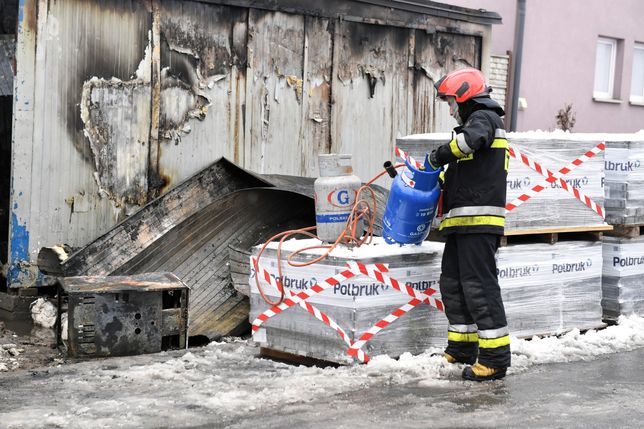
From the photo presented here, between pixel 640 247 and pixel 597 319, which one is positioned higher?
pixel 640 247

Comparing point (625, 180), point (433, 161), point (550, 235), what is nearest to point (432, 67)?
point (625, 180)

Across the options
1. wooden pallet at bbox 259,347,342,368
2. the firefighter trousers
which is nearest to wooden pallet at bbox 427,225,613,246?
the firefighter trousers

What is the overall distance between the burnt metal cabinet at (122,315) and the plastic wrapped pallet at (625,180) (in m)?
3.66

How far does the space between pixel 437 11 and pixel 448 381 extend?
6.08 m

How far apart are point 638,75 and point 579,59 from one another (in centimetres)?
241

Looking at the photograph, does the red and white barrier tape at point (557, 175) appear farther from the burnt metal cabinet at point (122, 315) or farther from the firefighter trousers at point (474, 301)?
the burnt metal cabinet at point (122, 315)

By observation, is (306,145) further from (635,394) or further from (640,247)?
(635,394)

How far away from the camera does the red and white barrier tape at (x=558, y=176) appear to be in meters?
7.64

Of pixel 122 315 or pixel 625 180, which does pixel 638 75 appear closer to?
pixel 625 180

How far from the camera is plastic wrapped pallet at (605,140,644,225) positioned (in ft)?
27.2

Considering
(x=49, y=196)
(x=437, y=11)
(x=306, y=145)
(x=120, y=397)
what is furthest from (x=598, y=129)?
(x=120, y=397)

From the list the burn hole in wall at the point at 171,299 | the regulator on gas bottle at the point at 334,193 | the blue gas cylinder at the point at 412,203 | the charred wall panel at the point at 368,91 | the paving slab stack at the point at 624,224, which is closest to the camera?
the blue gas cylinder at the point at 412,203

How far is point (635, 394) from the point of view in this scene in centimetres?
626

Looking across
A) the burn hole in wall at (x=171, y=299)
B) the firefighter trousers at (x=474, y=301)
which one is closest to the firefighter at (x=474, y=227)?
the firefighter trousers at (x=474, y=301)
